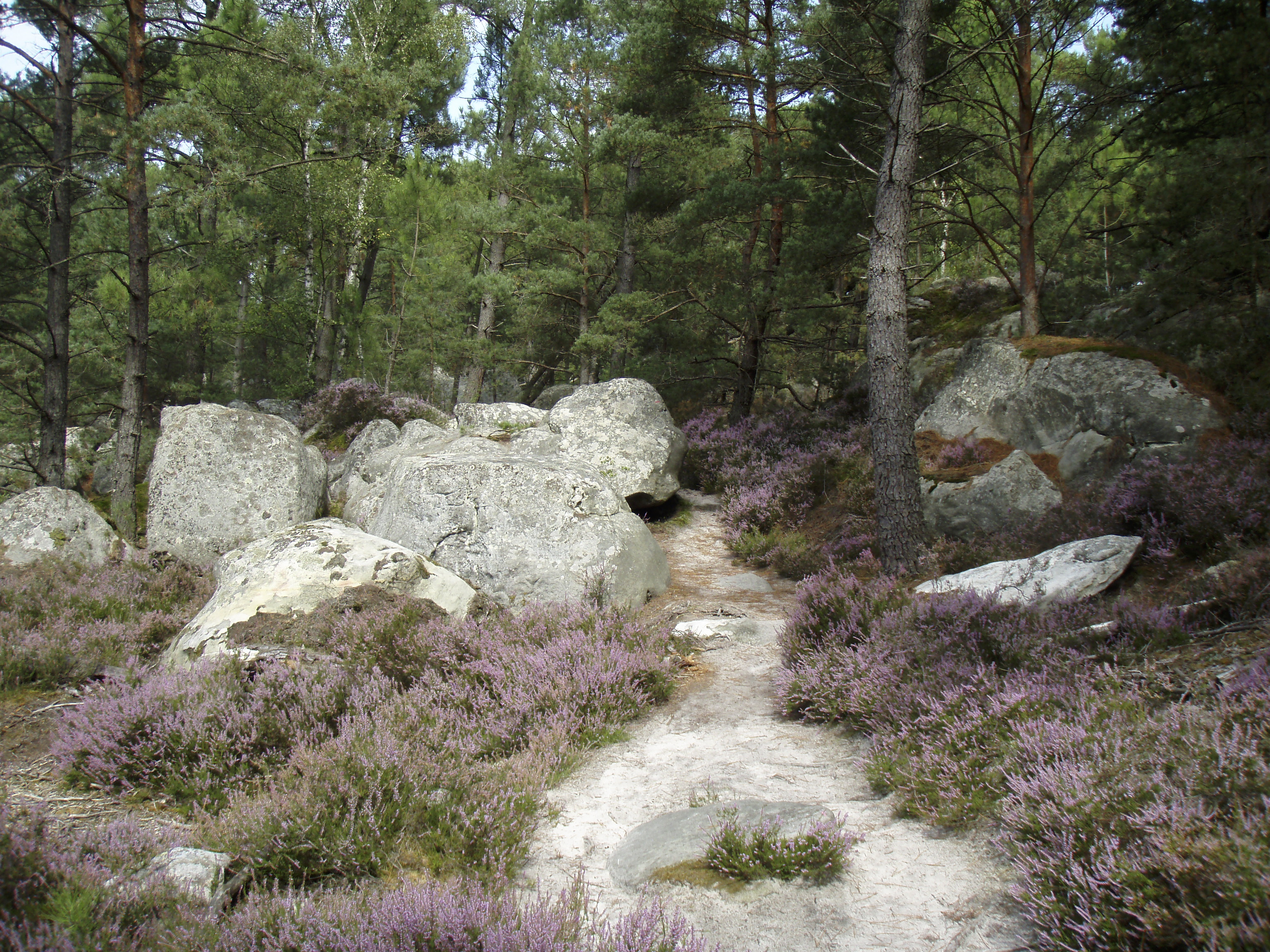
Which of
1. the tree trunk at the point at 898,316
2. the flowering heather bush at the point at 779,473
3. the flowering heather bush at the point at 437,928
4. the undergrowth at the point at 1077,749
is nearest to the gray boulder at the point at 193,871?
the flowering heather bush at the point at 437,928

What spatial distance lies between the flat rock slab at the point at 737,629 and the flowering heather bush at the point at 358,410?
36.4 feet

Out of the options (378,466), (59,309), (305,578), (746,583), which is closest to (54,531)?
(378,466)

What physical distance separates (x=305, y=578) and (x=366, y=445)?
789cm

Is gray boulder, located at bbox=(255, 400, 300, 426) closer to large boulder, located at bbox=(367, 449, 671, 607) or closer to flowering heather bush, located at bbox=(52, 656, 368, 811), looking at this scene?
large boulder, located at bbox=(367, 449, 671, 607)

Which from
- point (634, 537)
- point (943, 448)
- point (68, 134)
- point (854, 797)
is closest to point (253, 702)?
point (854, 797)

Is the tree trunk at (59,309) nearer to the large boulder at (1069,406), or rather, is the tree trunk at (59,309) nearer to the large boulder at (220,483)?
the large boulder at (220,483)

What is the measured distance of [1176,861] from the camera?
7.47 feet

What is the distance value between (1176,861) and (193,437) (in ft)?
37.7

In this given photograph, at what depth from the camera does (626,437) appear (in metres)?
12.2

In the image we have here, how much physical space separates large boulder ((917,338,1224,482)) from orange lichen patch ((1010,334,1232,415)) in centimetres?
7

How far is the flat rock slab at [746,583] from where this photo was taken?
8.93 m

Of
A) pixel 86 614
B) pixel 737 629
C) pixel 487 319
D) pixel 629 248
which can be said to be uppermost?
pixel 629 248

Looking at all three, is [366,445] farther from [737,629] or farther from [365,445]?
[737,629]

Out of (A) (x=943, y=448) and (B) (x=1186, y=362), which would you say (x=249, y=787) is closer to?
(A) (x=943, y=448)
